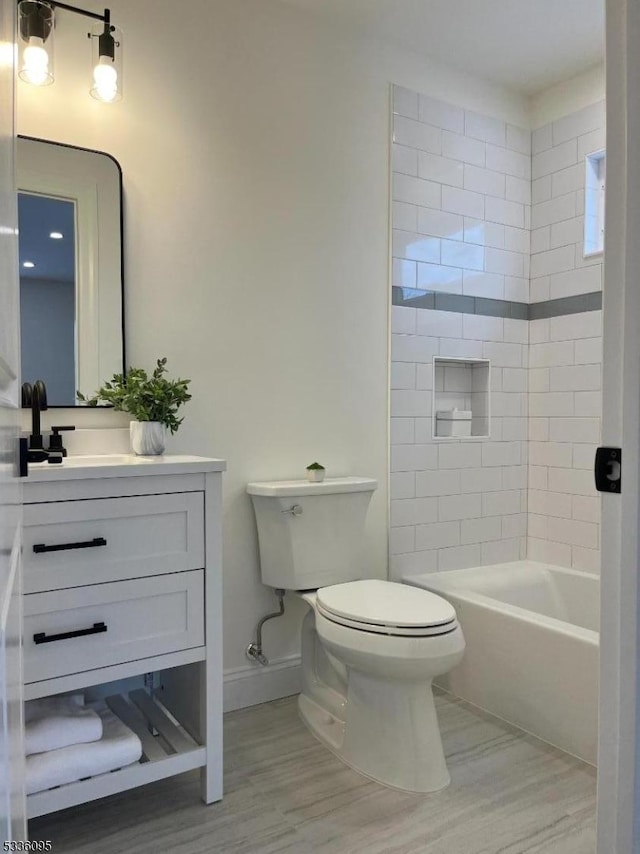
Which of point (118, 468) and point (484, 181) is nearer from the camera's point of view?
point (118, 468)

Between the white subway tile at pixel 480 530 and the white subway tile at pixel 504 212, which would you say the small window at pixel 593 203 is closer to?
the white subway tile at pixel 504 212

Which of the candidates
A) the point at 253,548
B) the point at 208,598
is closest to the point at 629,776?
the point at 208,598

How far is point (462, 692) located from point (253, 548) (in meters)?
0.99

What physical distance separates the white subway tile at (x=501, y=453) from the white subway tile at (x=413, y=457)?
316 millimetres

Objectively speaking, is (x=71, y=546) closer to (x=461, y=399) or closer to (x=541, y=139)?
(x=461, y=399)

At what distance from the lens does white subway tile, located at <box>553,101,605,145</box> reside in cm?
287

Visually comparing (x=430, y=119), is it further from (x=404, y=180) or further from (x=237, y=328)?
(x=237, y=328)

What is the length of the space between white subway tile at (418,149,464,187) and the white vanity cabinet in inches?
69.2

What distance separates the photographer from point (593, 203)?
116 inches

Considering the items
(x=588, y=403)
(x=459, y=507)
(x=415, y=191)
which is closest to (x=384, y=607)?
(x=459, y=507)

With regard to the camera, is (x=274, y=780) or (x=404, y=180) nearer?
(x=274, y=780)

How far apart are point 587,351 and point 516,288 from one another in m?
0.47

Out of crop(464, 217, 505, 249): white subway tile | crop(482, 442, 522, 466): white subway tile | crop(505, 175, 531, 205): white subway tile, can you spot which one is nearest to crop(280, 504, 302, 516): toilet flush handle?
crop(482, 442, 522, 466): white subway tile

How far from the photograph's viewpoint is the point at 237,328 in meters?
2.39
